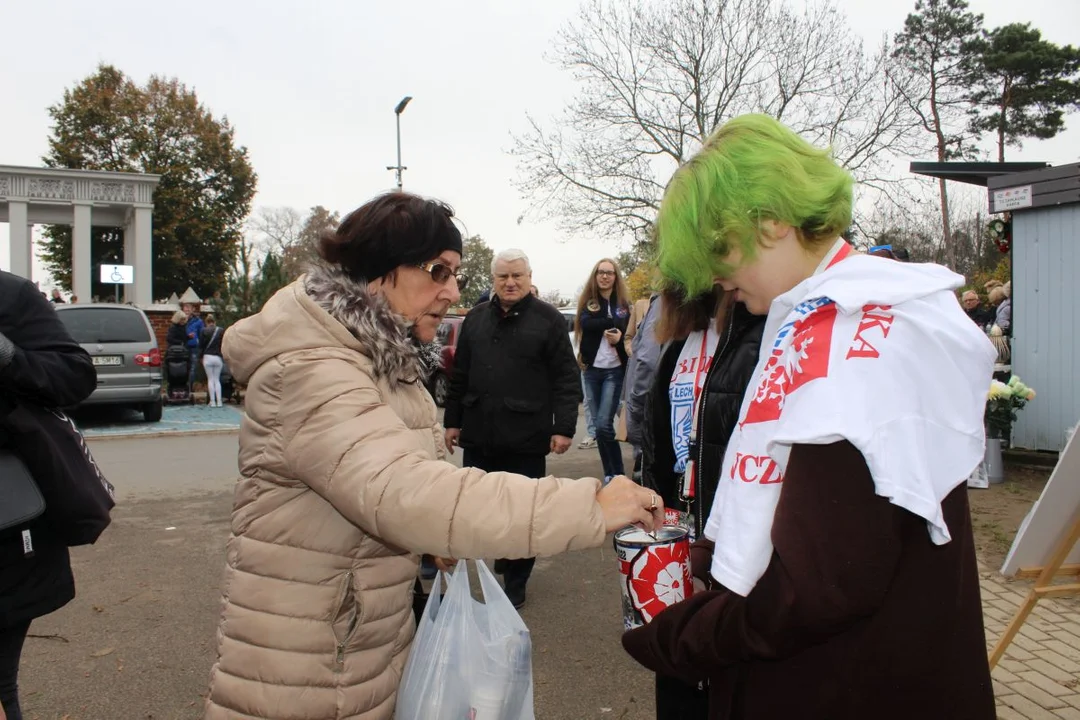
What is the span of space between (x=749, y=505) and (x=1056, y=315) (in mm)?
8222

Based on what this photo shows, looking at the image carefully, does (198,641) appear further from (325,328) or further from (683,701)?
(325,328)

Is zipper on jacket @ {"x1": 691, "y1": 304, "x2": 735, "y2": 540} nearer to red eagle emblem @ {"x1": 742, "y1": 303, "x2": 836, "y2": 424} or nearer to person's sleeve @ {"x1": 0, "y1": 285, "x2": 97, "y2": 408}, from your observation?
red eagle emblem @ {"x1": 742, "y1": 303, "x2": 836, "y2": 424}

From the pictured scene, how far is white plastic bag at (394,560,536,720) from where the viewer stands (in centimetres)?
169

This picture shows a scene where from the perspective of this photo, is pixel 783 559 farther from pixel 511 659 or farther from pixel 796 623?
pixel 511 659

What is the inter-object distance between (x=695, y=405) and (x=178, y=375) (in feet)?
47.8

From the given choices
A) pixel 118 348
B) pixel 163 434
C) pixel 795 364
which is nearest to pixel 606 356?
pixel 795 364

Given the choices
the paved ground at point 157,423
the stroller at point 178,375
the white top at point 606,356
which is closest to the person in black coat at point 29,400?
the white top at point 606,356

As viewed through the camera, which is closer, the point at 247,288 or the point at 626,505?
the point at 626,505

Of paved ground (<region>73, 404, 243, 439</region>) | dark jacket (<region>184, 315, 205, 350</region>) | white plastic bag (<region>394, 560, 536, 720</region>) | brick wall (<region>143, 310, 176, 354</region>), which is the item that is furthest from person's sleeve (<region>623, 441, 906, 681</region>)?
brick wall (<region>143, 310, 176, 354</region>)

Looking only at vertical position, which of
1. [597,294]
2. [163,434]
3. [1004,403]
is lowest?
[163,434]

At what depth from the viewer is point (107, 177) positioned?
2484 centimetres

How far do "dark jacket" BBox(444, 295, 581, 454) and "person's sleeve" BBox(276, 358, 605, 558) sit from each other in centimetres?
296

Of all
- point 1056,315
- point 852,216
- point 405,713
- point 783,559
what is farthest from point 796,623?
point 1056,315

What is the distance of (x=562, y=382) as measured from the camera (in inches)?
183
